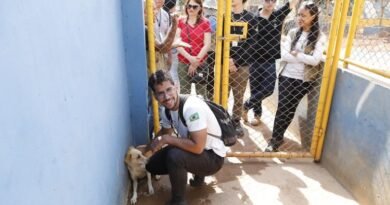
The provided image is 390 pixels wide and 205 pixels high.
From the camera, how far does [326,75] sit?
9.02 ft

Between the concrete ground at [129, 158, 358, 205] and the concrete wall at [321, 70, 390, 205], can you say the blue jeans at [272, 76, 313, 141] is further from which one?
the concrete ground at [129, 158, 358, 205]

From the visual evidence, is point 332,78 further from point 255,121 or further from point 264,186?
point 255,121

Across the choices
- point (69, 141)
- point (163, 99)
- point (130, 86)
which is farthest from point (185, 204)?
point (69, 141)

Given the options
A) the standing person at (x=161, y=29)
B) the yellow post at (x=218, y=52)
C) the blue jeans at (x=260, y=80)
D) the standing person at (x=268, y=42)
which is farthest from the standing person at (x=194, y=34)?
the blue jeans at (x=260, y=80)

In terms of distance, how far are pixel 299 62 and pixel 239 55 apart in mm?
575

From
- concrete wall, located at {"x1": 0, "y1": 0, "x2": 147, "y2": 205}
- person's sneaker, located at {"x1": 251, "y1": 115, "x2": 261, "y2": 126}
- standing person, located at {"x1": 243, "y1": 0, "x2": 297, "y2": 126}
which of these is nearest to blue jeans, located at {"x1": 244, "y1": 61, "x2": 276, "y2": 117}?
standing person, located at {"x1": 243, "y1": 0, "x2": 297, "y2": 126}

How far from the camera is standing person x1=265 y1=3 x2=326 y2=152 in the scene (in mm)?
2732

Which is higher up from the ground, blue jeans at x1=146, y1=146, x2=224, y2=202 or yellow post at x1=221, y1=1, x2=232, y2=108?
yellow post at x1=221, y1=1, x2=232, y2=108

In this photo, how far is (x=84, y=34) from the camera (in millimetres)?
1307

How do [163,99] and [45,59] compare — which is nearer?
[45,59]

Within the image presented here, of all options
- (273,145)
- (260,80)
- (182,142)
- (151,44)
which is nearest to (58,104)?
(182,142)

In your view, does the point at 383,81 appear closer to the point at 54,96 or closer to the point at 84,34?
the point at 84,34

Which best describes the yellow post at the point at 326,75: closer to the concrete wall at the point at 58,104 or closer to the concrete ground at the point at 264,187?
the concrete ground at the point at 264,187

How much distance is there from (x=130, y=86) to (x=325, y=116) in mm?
1753
